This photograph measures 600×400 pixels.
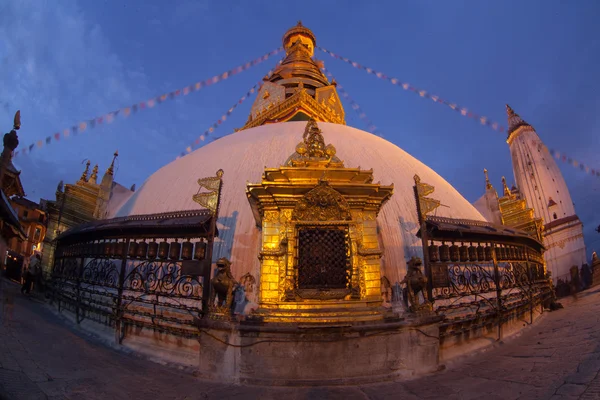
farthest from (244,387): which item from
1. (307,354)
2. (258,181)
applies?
(258,181)

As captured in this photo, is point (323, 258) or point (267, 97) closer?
point (323, 258)

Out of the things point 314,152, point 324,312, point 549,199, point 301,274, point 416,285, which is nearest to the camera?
point 324,312

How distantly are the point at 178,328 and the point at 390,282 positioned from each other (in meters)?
4.06

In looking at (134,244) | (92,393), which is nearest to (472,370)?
(92,393)

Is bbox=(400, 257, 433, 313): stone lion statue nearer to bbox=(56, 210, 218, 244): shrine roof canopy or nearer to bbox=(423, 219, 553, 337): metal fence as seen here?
bbox=(423, 219, 553, 337): metal fence

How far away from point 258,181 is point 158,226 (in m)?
2.79

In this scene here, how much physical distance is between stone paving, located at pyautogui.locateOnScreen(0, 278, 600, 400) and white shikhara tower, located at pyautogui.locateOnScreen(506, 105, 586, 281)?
22797 millimetres

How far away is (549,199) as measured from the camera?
24094 millimetres

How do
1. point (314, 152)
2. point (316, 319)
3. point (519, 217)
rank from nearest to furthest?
point (316, 319)
point (314, 152)
point (519, 217)

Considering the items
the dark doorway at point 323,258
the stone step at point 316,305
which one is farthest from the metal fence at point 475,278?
the dark doorway at point 323,258

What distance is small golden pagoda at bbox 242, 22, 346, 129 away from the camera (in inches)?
582

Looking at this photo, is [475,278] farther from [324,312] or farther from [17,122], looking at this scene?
[17,122]

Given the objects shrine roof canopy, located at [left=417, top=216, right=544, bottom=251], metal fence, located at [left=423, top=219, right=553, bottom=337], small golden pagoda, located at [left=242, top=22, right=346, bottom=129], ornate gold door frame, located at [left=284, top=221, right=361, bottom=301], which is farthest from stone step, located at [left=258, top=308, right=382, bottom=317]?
small golden pagoda, located at [left=242, top=22, right=346, bottom=129]

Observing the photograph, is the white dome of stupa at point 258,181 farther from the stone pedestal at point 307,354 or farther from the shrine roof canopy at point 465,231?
the stone pedestal at point 307,354
